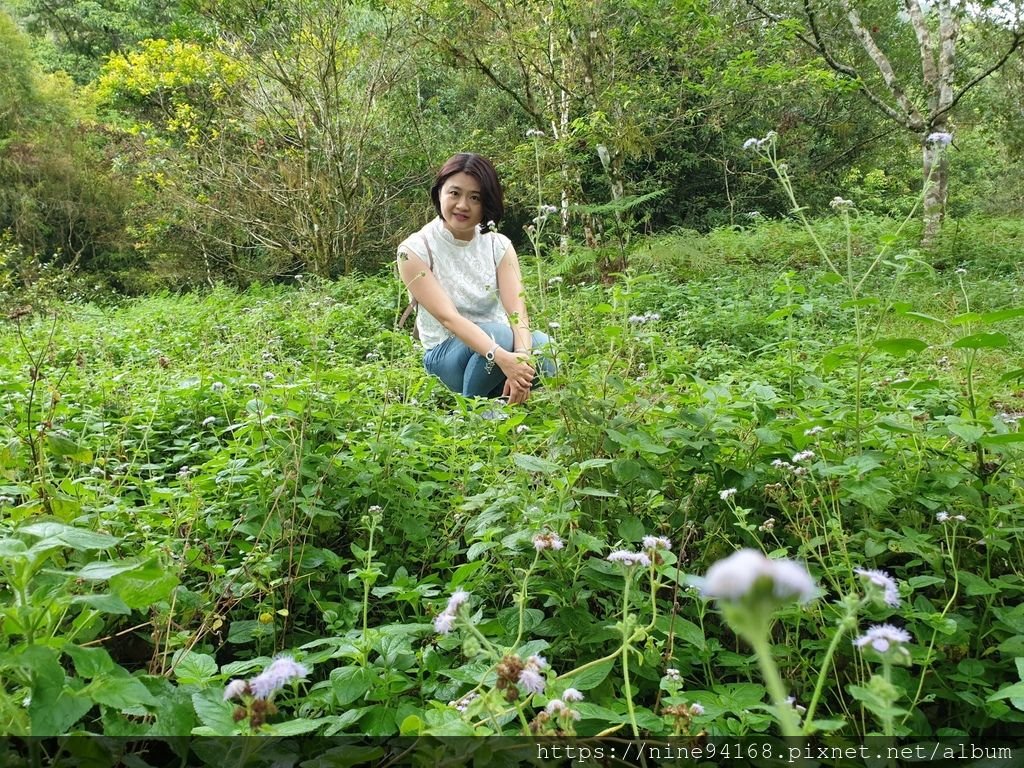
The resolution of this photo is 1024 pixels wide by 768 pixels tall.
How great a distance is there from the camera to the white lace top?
340cm

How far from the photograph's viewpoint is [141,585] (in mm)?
1067

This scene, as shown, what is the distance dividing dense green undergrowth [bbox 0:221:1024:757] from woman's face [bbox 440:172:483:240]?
→ 105 centimetres

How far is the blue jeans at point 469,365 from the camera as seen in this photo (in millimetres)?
3180

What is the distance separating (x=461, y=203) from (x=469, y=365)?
821 millimetres

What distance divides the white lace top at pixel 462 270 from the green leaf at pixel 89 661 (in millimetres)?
2555

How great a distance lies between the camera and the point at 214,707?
3.43 feet

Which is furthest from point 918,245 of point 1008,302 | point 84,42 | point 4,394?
point 84,42

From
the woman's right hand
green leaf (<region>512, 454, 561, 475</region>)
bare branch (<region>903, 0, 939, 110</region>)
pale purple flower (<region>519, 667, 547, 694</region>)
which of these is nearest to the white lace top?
the woman's right hand

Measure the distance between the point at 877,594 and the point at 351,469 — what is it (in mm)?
1536

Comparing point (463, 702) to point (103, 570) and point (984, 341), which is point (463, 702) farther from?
point (984, 341)

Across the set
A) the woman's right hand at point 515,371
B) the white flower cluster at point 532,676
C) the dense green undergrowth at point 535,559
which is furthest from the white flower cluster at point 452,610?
the woman's right hand at point 515,371

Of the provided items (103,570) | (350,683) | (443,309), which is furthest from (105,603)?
(443,309)

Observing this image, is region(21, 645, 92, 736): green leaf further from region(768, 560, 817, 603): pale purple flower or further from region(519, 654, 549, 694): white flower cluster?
region(768, 560, 817, 603): pale purple flower

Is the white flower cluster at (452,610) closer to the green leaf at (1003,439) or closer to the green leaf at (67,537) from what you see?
the green leaf at (67,537)
